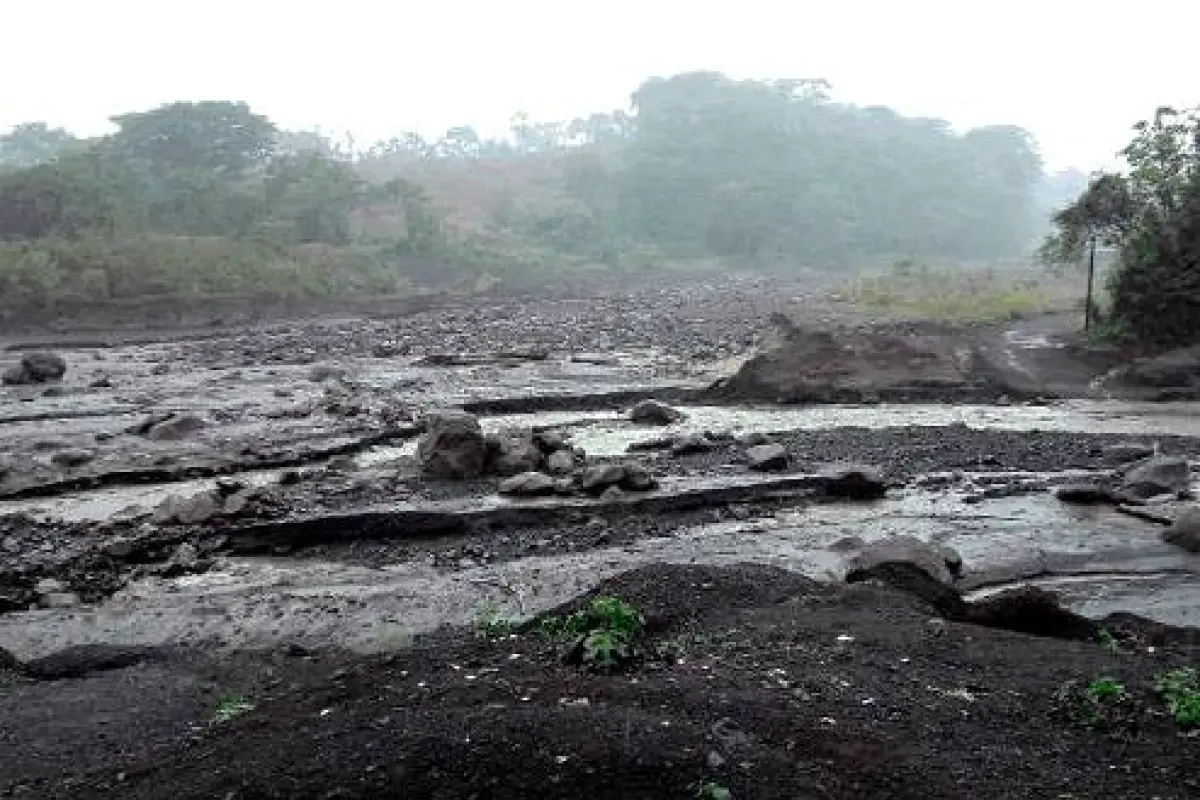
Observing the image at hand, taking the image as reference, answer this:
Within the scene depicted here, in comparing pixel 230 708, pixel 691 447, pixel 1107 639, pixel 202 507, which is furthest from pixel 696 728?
pixel 691 447

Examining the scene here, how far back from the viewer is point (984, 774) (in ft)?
17.3

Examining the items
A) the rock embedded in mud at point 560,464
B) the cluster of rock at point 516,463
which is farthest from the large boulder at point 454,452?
the rock embedded in mud at point 560,464

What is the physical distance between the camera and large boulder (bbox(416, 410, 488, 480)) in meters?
14.2

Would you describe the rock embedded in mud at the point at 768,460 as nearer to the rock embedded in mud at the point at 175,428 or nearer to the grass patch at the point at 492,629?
the grass patch at the point at 492,629

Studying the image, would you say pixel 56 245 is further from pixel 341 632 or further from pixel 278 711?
pixel 278 711

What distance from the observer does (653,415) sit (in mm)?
19391

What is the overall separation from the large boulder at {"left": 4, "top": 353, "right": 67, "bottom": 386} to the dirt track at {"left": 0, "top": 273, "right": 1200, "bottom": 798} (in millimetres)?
1264

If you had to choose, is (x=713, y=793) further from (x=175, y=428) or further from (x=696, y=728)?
(x=175, y=428)

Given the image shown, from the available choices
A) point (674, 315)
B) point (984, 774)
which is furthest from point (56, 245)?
point (984, 774)

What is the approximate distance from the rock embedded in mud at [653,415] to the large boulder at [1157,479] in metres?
7.53

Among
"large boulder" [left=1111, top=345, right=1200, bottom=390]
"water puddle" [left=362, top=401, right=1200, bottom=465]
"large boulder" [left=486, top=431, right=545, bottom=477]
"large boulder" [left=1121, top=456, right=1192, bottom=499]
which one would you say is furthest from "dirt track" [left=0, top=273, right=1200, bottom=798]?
"large boulder" [left=1121, top=456, right=1192, bottom=499]

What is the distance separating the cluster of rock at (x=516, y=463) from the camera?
1319 cm

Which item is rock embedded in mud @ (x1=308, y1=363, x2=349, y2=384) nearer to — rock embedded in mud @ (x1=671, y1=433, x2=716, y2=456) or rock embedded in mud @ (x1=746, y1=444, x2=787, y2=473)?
rock embedded in mud @ (x1=671, y1=433, x2=716, y2=456)

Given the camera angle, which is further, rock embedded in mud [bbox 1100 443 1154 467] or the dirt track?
rock embedded in mud [bbox 1100 443 1154 467]
